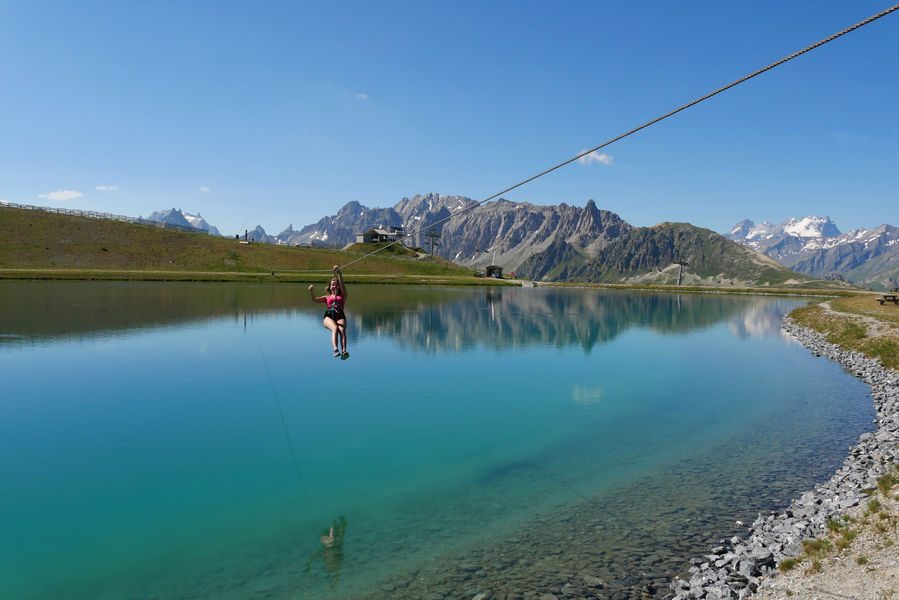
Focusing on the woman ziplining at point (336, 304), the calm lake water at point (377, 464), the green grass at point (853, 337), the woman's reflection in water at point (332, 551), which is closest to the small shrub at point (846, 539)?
the calm lake water at point (377, 464)

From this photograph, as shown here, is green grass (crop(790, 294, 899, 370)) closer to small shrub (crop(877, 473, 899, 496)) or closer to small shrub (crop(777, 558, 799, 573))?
small shrub (crop(877, 473, 899, 496))

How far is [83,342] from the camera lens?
52.5 m

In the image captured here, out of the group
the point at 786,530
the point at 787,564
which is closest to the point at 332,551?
the point at 787,564

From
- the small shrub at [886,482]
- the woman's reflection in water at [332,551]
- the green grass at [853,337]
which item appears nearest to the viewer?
the woman's reflection in water at [332,551]

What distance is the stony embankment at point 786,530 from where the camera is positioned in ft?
45.0

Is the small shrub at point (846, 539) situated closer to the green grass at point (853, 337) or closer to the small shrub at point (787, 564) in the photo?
the small shrub at point (787, 564)

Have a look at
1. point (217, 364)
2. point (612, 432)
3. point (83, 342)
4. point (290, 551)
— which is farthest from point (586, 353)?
point (83, 342)

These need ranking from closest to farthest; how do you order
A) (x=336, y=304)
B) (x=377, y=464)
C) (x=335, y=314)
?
(x=377, y=464)
(x=336, y=304)
(x=335, y=314)

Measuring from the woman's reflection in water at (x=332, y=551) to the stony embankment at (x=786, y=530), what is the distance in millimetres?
9441

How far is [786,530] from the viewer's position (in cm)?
1658

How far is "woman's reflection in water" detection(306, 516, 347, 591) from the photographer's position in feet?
50.9

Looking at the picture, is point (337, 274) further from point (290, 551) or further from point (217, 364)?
point (217, 364)

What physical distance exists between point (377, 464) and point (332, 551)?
748 centimetres

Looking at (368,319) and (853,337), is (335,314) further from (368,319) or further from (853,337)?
(853,337)
